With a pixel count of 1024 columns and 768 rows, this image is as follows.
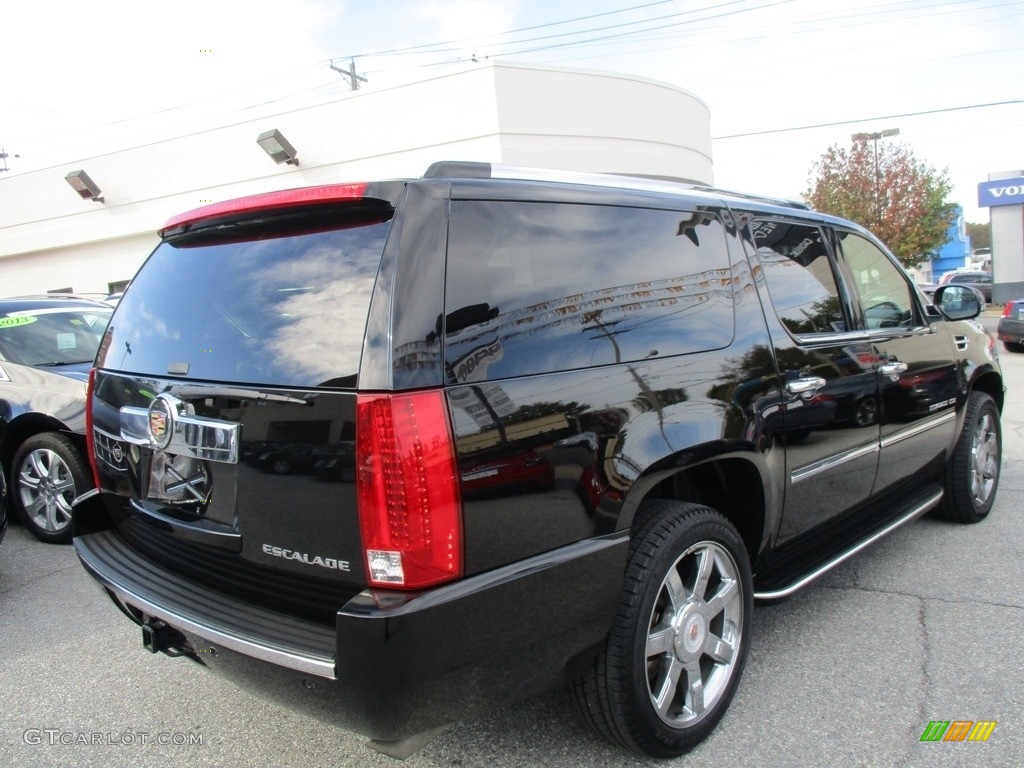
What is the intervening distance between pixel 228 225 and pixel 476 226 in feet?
2.88

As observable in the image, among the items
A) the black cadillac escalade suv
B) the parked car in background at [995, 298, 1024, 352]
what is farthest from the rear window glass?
the parked car in background at [995, 298, 1024, 352]

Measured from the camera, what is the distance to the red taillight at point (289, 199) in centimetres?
219

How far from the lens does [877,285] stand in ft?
13.3

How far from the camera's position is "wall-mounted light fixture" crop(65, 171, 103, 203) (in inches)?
893

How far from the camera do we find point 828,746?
2639 mm

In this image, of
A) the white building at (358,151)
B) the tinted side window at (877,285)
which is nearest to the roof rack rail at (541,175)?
the tinted side window at (877,285)

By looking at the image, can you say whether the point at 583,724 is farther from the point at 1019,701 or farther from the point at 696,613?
the point at 1019,701

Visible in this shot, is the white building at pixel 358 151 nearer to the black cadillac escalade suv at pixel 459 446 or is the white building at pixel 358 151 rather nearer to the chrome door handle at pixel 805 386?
the chrome door handle at pixel 805 386

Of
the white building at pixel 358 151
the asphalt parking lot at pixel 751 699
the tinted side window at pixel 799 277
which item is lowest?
the asphalt parking lot at pixel 751 699

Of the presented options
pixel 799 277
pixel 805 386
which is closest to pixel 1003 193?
pixel 799 277

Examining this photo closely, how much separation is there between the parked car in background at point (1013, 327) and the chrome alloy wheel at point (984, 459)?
11.2 metres

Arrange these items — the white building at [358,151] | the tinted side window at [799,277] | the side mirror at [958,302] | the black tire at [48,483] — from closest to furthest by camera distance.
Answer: the tinted side window at [799,277] < the side mirror at [958,302] < the black tire at [48,483] < the white building at [358,151]

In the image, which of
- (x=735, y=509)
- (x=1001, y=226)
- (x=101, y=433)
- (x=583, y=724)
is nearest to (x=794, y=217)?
(x=735, y=509)

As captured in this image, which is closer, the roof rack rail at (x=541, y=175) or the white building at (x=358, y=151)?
the roof rack rail at (x=541, y=175)
